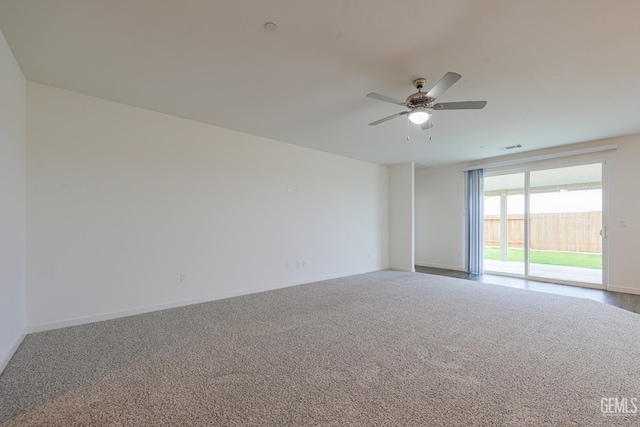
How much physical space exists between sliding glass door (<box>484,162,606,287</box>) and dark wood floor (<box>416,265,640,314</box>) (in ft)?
1.18

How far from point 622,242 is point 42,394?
7.72m

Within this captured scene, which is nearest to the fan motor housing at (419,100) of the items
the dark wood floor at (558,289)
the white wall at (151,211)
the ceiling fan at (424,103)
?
the ceiling fan at (424,103)

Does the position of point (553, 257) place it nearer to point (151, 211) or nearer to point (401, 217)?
point (401, 217)

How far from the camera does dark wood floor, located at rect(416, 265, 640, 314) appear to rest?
421 cm

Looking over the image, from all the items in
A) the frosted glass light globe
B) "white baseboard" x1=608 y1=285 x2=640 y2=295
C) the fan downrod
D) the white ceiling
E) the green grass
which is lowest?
"white baseboard" x1=608 y1=285 x2=640 y2=295

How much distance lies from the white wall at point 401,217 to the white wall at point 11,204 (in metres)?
6.51

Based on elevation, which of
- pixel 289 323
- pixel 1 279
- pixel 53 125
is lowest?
pixel 289 323

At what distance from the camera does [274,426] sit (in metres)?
1.63

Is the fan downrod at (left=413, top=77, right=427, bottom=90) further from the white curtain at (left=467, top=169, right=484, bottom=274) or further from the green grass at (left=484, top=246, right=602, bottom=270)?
the green grass at (left=484, top=246, right=602, bottom=270)

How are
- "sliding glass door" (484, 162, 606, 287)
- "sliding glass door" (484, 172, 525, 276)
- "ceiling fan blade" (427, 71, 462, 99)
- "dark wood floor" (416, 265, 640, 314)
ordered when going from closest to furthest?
"ceiling fan blade" (427, 71, 462, 99) → "dark wood floor" (416, 265, 640, 314) → "sliding glass door" (484, 162, 606, 287) → "sliding glass door" (484, 172, 525, 276)

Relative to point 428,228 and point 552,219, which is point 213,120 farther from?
point 552,219

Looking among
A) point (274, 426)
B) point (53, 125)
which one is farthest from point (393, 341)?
point (53, 125)

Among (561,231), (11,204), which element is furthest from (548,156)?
(11,204)

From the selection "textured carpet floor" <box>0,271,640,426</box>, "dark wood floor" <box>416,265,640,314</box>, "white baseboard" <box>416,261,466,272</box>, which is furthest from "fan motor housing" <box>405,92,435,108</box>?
"white baseboard" <box>416,261,466,272</box>
